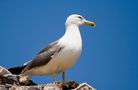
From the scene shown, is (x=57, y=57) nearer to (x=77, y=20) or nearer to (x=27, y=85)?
(x=27, y=85)

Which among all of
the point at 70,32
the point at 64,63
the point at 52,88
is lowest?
the point at 52,88

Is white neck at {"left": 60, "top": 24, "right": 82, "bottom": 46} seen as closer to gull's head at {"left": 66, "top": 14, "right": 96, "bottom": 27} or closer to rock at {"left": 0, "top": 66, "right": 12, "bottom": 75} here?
gull's head at {"left": 66, "top": 14, "right": 96, "bottom": 27}

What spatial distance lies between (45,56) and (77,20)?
1.73 metres

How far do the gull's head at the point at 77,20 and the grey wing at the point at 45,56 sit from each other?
1015mm

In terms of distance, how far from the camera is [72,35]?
18.4 metres

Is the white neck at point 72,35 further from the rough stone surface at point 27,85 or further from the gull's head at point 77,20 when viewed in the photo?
the rough stone surface at point 27,85

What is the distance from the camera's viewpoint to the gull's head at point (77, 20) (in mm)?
18938

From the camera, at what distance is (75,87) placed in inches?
685

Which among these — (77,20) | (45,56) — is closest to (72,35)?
(77,20)

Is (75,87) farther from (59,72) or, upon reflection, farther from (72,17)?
(72,17)

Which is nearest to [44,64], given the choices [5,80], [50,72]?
[50,72]

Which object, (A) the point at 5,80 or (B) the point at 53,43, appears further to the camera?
(B) the point at 53,43

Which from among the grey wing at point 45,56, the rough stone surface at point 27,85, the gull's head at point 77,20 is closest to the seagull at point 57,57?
the grey wing at point 45,56

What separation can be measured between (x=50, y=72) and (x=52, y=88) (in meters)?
1.48
